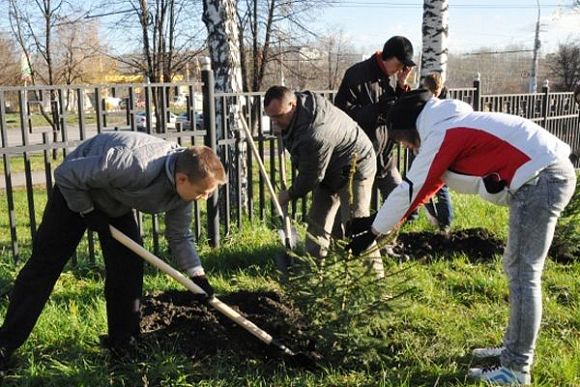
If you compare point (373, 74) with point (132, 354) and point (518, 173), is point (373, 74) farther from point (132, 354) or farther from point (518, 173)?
point (132, 354)

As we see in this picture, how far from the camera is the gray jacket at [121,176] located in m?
2.73

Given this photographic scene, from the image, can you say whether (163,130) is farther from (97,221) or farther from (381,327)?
(381,327)

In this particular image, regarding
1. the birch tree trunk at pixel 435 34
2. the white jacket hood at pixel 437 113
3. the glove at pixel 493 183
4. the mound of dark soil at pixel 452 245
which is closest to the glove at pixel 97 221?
the white jacket hood at pixel 437 113

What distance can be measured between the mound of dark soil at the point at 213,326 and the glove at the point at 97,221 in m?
0.77

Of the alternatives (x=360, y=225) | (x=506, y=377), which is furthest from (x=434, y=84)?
(x=506, y=377)

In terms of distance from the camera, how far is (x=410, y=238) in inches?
220

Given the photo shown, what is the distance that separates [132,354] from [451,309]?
2.22 metres

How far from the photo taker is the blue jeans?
9.00 feet

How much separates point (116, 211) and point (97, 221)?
0.42ft

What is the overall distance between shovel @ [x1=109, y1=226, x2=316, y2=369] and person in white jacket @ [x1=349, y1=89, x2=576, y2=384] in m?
0.71

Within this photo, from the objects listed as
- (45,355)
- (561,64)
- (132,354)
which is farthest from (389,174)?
(561,64)

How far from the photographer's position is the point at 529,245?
2.81m

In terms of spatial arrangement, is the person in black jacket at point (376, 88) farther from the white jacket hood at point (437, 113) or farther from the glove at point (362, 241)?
the glove at point (362, 241)

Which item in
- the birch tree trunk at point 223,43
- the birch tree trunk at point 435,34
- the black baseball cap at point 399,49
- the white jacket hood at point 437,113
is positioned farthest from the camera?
the birch tree trunk at point 435,34
